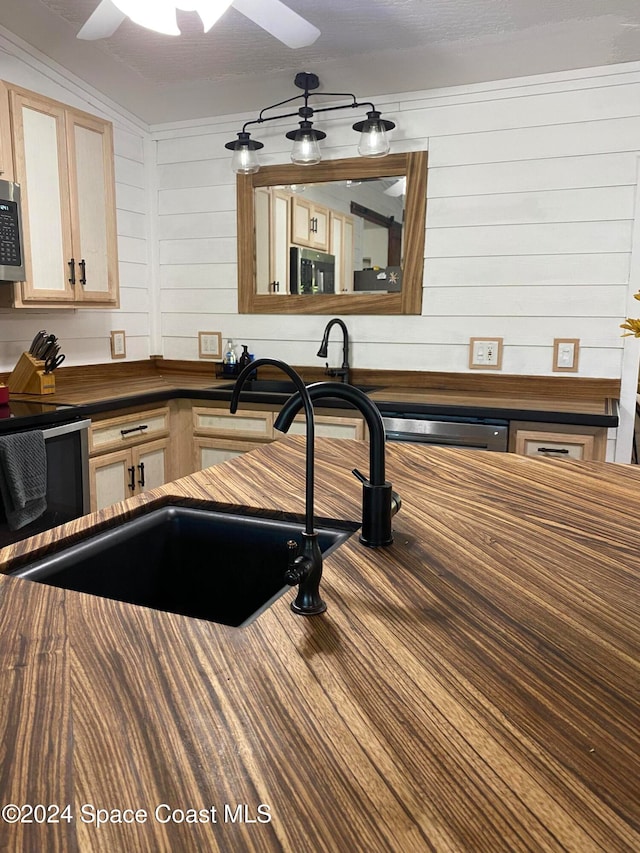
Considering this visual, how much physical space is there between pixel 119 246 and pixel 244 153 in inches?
37.6

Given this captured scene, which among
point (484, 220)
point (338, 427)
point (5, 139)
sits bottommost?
point (338, 427)

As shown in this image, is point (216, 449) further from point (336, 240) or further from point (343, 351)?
point (336, 240)

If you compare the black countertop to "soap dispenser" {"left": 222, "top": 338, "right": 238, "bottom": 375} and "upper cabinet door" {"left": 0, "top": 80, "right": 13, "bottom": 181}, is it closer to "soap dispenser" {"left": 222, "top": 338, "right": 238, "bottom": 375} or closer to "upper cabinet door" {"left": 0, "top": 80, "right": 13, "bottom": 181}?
"soap dispenser" {"left": 222, "top": 338, "right": 238, "bottom": 375}

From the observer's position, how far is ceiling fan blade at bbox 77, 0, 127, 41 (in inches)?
83.0

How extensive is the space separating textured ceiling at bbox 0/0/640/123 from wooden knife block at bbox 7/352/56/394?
150cm

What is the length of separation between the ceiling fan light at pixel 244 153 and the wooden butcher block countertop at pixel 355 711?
275cm

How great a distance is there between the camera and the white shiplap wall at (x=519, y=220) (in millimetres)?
2949

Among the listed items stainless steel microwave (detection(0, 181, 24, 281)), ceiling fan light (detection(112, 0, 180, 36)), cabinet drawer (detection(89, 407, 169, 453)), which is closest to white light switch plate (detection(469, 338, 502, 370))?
cabinet drawer (detection(89, 407, 169, 453))

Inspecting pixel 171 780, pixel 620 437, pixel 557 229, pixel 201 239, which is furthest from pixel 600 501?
pixel 201 239

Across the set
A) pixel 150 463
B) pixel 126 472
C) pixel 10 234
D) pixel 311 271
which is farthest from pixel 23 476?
pixel 311 271

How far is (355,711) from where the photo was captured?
64 centimetres

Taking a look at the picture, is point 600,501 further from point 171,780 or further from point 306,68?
point 306,68

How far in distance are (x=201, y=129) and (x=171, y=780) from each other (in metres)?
3.84

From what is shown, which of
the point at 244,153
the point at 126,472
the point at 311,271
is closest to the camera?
the point at 126,472
